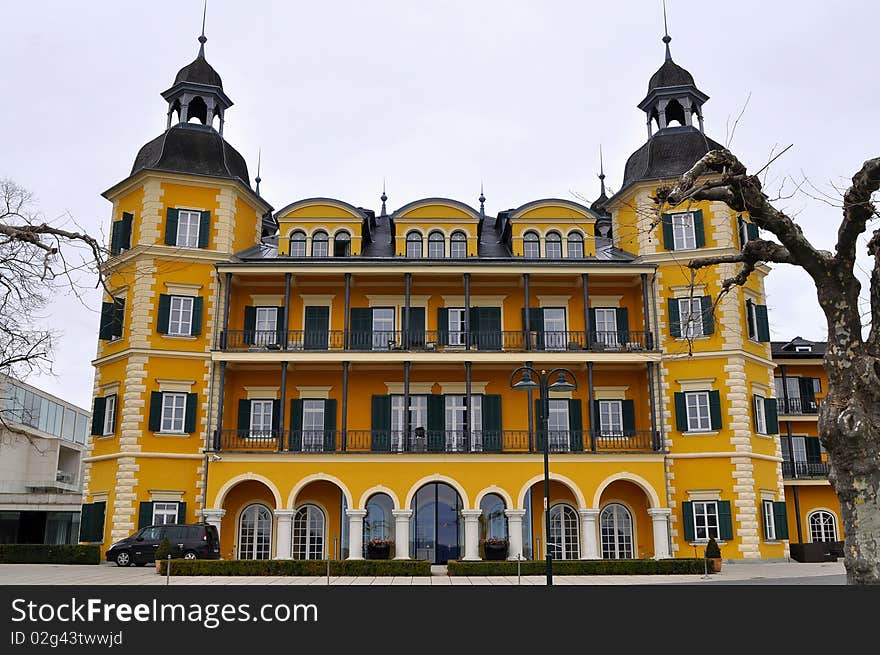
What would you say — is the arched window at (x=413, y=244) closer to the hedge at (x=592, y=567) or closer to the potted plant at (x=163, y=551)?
the hedge at (x=592, y=567)

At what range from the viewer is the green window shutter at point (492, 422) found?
30.2 meters

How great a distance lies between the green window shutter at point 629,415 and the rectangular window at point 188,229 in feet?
58.3

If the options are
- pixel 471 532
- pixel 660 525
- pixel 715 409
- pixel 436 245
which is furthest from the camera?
pixel 436 245

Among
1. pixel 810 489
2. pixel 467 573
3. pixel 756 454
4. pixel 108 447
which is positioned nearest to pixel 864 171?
pixel 467 573

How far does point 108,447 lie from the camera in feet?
97.6

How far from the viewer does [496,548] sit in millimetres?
28078

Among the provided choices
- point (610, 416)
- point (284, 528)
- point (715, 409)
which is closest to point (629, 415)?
point (610, 416)

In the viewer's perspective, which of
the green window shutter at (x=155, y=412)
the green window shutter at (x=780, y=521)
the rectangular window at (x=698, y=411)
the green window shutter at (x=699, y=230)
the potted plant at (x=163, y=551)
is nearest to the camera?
the potted plant at (x=163, y=551)

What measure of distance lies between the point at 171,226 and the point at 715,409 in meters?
21.7

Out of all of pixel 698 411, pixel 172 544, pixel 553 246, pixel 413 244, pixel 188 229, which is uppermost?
pixel 188 229

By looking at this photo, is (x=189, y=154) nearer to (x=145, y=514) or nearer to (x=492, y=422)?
(x=145, y=514)

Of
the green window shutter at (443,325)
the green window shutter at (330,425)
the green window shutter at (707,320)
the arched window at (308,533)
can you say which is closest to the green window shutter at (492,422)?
the green window shutter at (443,325)

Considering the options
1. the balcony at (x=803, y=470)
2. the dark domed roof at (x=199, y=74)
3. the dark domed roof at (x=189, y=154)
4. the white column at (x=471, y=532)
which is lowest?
the white column at (x=471, y=532)
